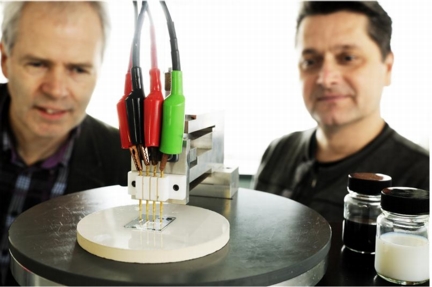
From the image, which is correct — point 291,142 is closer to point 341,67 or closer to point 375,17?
point 341,67

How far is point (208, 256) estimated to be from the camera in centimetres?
61

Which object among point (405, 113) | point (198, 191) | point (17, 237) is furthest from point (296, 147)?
point (17, 237)

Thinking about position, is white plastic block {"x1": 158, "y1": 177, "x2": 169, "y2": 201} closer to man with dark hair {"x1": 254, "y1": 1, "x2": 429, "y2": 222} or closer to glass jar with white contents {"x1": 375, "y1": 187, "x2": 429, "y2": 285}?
glass jar with white contents {"x1": 375, "y1": 187, "x2": 429, "y2": 285}

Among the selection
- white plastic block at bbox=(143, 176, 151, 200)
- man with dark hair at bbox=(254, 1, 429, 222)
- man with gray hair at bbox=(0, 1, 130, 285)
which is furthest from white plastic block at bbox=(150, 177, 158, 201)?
man with gray hair at bbox=(0, 1, 130, 285)

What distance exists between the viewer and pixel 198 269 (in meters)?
0.57

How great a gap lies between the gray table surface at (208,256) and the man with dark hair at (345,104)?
19.7 inches

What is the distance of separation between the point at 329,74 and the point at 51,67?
2.81 feet

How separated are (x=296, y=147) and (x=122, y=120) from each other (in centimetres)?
90

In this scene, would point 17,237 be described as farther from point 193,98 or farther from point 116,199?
point 193,98

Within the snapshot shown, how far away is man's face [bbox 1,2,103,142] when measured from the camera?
1.40m

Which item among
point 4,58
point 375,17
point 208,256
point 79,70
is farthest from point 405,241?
point 4,58

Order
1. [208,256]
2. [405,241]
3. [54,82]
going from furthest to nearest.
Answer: [54,82] → [405,241] → [208,256]

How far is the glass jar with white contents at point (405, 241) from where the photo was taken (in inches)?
27.2

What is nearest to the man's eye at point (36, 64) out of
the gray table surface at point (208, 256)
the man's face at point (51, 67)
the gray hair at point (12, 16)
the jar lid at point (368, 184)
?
the man's face at point (51, 67)
